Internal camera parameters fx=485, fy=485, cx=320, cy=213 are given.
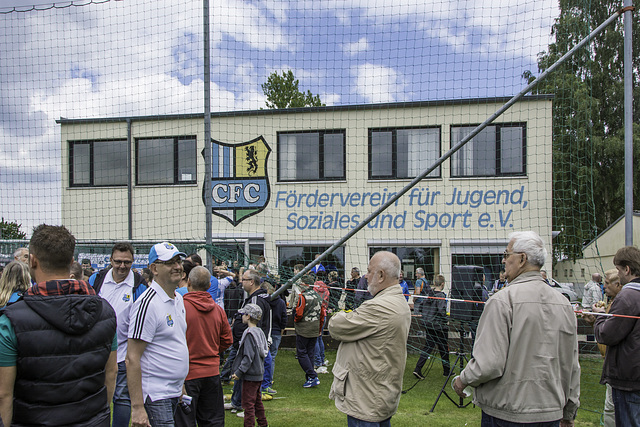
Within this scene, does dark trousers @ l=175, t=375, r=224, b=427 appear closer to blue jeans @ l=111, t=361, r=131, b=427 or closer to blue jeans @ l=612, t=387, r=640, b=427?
blue jeans @ l=111, t=361, r=131, b=427

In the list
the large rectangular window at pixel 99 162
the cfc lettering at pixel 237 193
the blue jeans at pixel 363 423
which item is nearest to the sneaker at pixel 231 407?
the blue jeans at pixel 363 423

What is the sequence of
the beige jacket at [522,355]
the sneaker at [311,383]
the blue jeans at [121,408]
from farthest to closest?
1. the sneaker at [311,383]
2. the blue jeans at [121,408]
3. the beige jacket at [522,355]

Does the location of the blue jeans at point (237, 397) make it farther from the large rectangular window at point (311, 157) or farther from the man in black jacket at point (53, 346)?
the large rectangular window at point (311, 157)

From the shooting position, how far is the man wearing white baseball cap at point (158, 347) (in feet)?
9.45

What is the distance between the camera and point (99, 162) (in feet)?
43.2

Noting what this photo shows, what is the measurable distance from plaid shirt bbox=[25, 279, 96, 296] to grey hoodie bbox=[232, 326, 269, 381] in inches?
112

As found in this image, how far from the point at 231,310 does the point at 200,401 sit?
4.40m

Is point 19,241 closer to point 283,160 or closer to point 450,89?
point 283,160

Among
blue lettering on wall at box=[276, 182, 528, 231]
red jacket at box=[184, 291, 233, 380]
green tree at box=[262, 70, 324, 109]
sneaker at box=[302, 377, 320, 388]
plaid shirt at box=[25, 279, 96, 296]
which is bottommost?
sneaker at box=[302, 377, 320, 388]

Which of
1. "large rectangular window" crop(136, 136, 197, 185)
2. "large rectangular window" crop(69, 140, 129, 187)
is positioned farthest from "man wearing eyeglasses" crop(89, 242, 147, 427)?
"large rectangular window" crop(69, 140, 129, 187)

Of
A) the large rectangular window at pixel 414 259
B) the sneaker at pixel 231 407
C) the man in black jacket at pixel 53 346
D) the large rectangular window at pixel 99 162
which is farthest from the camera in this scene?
the large rectangular window at pixel 99 162

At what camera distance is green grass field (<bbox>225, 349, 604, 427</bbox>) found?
545 cm

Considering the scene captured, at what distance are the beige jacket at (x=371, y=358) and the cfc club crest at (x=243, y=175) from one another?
363 inches

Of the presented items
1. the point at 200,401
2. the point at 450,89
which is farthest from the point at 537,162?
the point at 200,401
